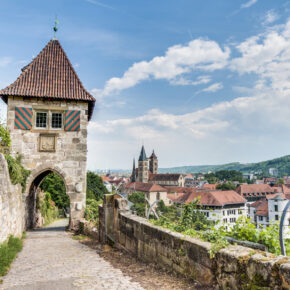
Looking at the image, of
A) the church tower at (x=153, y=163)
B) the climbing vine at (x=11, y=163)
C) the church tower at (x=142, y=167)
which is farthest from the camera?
the church tower at (x=153, y=163)

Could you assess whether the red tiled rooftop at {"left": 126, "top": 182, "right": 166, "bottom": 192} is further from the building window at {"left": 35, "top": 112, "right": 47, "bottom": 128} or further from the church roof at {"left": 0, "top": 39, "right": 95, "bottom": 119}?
the building window at {"left": 35, "top": 112, "right": 47, "bottom": 128}

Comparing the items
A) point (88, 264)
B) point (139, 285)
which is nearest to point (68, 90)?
point (88, 264)

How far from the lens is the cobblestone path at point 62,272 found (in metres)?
4.88

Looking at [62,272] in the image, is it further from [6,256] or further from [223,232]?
[223,232]

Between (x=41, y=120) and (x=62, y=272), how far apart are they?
921cm

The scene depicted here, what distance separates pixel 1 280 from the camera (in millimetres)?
5109

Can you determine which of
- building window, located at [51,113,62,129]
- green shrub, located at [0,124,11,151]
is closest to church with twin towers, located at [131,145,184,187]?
building window, located at [51,113,62,129]

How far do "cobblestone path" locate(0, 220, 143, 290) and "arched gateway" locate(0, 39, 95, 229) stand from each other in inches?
210

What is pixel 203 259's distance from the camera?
163 inches

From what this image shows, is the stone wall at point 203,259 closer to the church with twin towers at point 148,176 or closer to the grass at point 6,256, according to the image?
the grass at point 6,256

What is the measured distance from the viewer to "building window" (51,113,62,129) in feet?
44.8

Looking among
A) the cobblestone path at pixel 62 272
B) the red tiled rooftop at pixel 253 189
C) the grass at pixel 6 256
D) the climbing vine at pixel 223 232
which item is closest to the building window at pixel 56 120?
the cobblestone path at pixel 62 272

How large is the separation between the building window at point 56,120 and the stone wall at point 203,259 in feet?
25.1

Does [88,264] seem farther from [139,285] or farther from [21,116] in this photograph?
[21,116]
